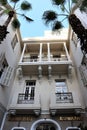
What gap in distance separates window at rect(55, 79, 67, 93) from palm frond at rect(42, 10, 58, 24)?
5599 millimetres

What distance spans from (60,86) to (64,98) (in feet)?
6.16

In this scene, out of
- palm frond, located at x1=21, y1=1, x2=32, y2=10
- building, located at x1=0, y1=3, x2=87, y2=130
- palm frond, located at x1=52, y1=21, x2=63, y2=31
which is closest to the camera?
building, located at x1=0, y1=3, x2=87, y2=130

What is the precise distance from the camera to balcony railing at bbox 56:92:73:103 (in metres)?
11.9

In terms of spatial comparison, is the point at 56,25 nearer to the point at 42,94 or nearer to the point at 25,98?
the point at 42,94

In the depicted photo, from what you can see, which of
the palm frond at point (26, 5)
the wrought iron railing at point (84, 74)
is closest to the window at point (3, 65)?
the palm frond at point (26, 5)

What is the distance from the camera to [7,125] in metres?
10.9

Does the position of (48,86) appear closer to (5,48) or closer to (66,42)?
(5,48)

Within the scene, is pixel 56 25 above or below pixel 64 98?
above

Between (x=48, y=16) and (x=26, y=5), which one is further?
(x=26, y=5)

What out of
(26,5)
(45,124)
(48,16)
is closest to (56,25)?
(48,16)

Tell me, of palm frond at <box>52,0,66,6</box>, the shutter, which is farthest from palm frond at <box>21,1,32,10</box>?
the shutter

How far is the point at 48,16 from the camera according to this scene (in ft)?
37.5

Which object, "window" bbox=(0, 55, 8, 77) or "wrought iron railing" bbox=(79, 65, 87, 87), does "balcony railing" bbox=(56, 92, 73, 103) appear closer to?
"wrought iron railing" bbox=(79, 65, 87, 87)

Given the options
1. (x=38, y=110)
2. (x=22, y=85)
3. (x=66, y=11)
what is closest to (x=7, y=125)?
(x=38, y=110)
